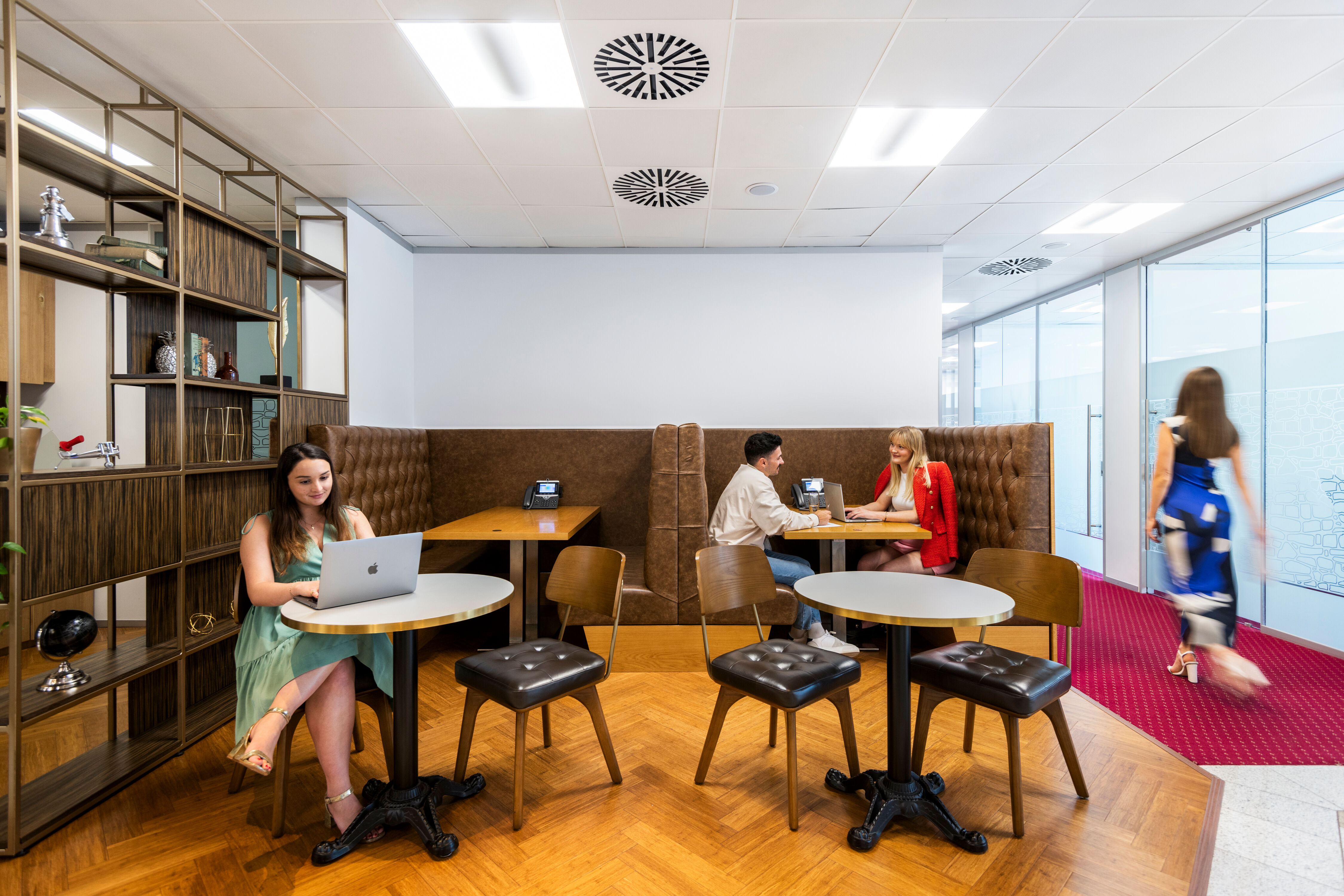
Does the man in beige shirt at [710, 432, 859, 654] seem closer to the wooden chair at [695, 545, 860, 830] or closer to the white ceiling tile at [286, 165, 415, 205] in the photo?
the wooden chair at [695, 545, 860, 830]

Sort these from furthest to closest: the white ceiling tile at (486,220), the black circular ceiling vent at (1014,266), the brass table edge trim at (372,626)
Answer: the black circular ceiling vent at (1014,266) → the white ceiling tile at (486,220) → the brass table edge trim at (372,626)

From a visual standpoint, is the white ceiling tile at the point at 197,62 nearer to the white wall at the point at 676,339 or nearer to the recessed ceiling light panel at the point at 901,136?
the white wall at the point at 676,339

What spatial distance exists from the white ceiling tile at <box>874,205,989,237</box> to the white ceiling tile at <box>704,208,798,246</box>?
2.46 feet

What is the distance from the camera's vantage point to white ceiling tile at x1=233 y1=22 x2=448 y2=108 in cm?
239

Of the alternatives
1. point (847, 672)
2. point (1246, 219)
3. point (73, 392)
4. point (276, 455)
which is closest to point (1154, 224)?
point (1246, 219)

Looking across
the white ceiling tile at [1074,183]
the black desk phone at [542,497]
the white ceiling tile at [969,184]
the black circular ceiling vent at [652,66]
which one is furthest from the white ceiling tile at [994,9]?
the black desk phone at [542,497]

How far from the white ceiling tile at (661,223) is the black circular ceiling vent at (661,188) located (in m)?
0.10

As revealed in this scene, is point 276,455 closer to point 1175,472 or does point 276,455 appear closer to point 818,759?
point 818,759

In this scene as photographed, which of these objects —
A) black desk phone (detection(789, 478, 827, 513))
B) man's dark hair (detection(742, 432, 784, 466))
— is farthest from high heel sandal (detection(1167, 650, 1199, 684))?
man's dark hair (detection(742, 432, 784, 466))

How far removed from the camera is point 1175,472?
124 inches

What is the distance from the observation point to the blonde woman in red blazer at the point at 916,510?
3.76 metres

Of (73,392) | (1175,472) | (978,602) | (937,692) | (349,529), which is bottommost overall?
(937,692)

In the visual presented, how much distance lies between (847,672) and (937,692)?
0.34m

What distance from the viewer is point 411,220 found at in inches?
174
